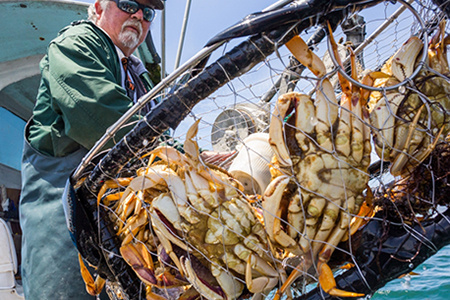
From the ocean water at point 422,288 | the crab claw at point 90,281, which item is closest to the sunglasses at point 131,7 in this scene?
the crab claw at point 90,281

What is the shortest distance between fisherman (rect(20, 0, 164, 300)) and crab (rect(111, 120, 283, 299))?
34 cm

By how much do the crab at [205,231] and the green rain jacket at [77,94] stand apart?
0.29 m

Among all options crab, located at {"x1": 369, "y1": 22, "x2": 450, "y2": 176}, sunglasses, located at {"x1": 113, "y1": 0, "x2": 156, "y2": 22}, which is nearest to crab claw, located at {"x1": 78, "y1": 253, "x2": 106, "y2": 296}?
crab, located at {"x1": 369, "y1": 22, "x2": 450, "y2": 176}

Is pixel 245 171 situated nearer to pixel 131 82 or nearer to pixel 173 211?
pixel 173 211

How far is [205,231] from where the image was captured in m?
1.32

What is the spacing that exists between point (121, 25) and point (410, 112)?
1617mm

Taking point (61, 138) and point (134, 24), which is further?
point (134, 24)

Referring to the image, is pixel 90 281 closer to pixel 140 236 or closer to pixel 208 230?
pixel 140 236

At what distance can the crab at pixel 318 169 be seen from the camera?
118 cm

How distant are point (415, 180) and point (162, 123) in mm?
786

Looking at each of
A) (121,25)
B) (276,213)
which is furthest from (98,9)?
(276,213)

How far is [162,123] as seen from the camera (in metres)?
1.24

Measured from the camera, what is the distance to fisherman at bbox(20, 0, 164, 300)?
5.13ft

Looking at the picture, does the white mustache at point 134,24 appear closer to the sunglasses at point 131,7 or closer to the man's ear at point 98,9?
the sunglasses at point 131,7
